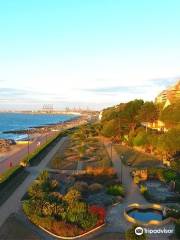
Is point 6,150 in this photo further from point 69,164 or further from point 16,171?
point 16,171

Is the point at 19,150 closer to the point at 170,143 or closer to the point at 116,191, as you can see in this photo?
the point at 170,143

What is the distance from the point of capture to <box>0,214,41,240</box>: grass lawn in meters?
23.4

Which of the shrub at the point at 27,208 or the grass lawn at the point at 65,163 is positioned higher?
the shrub at the point at 27,208

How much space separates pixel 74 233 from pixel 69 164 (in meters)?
28.0

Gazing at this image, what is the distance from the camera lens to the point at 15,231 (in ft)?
79.7

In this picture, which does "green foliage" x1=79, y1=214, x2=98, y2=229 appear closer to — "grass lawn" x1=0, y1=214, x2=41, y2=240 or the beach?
"grass lawn" x1=0, y1=214, x2=41, y2=240

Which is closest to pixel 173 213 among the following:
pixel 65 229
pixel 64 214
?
pixel 64 214

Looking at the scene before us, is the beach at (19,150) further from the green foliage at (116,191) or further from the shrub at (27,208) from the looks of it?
the shrub at (27,208)

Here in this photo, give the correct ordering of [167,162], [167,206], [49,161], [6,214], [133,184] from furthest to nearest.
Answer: [49,161] → [167,162] → [133,184] → [167,206] → [6,214]

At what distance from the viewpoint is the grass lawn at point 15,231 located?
23403mm

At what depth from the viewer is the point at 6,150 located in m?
74.4

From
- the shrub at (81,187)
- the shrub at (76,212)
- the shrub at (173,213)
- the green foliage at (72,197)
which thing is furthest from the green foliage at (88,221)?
the shrub at (81,187)

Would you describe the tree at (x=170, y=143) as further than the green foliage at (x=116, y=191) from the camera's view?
Yes

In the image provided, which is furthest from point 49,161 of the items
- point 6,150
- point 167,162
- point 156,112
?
point 156,112
